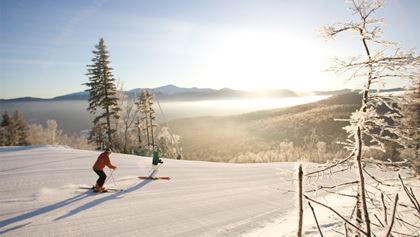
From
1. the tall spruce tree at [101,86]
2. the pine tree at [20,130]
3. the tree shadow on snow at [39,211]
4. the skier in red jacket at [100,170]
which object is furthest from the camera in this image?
the pine tree at [20,130]

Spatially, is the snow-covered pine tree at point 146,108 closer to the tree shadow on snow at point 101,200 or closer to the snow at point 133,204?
the snow at point 133,204

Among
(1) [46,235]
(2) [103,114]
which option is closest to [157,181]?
(1) [46,235]

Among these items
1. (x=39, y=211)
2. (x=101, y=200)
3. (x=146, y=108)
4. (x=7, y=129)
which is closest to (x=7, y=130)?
(x=7, y=129)

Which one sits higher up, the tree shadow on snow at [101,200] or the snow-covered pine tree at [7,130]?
the snow-covered pine tree at [7,130]

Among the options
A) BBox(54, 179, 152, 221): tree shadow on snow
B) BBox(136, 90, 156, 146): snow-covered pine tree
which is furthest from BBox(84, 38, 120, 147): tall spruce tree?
BBox(54, 179, 152, 221): tree shadow on snow

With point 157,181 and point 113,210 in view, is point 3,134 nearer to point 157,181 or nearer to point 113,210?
point 157,181

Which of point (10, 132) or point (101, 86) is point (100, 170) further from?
point (10, 132)

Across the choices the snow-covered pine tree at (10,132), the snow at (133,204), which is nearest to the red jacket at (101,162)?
the snow at (133,204)

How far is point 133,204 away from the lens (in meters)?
12.0

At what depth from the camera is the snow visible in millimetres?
9547

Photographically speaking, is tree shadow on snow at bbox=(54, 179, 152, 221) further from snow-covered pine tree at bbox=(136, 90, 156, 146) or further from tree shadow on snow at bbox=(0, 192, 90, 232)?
snow-covered pine tree at bbox=(136, 90, 156, 146)

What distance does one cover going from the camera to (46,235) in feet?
28.1

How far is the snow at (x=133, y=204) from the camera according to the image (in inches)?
376

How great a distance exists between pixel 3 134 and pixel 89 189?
177ft
